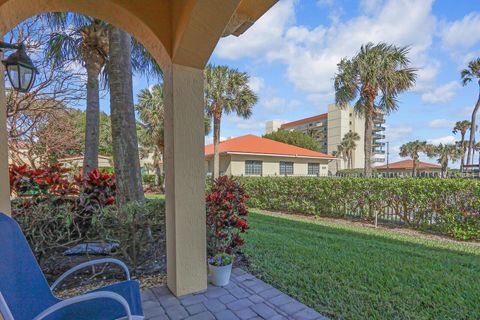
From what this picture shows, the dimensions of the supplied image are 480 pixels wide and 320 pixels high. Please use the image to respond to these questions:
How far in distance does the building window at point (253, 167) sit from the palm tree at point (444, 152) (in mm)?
38532

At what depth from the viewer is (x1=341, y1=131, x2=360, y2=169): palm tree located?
4939 cm

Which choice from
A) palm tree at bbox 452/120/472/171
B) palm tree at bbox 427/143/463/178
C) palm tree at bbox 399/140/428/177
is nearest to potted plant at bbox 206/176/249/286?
palm tree at bbox 452/120/472/171

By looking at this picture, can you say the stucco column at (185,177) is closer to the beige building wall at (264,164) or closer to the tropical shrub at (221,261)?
the tropical shrub at (221,261)

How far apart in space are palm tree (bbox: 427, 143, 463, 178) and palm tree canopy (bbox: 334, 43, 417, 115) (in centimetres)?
3879

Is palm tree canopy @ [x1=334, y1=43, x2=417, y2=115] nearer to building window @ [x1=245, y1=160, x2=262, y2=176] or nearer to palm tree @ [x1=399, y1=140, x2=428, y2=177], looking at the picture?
building window @ [x1=245, y1=160, x2=262, y2=176]

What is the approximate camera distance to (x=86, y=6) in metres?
2.60

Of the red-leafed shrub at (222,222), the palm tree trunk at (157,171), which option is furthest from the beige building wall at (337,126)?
the red-leafed shrub at (222,222)

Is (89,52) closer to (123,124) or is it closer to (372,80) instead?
(123,124)

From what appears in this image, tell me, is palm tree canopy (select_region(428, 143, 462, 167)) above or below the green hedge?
above

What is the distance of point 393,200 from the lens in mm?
7848

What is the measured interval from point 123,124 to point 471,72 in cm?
2655

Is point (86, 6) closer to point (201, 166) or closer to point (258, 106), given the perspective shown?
point (201, 166)

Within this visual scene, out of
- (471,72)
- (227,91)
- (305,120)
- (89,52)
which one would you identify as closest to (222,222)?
(89,52)

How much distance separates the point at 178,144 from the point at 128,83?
2.37 metres
